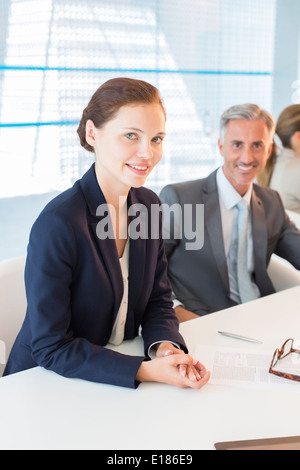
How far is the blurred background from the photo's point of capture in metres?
4.16

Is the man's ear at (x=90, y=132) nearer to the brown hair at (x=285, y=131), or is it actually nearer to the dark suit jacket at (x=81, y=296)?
the dark suit jacket at (x=81, y=296)

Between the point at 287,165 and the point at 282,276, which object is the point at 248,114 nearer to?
the point at 282,276

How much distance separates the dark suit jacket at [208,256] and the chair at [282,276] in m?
0.10

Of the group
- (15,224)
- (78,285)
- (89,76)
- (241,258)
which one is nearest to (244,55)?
(89,76)

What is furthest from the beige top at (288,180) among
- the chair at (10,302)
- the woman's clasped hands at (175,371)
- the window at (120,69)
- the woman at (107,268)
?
the woman's clasped hands at (175,371)

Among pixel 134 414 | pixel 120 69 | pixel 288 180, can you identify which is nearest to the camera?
pixel 134 414

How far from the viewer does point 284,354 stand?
60.3 inches

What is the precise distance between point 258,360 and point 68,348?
517mm

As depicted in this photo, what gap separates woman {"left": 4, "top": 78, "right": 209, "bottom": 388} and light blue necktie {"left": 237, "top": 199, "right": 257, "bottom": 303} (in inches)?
27.9

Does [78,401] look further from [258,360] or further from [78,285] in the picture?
[258,360]

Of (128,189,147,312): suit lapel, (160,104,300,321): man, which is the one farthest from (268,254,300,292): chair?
(128,189,147,312): suit lapel

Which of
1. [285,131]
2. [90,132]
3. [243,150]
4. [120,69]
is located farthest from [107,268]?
[120,69]

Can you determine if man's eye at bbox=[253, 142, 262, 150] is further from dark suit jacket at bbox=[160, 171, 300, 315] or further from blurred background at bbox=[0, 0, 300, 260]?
blurred background at bbox=[0, 0, 300, 260]

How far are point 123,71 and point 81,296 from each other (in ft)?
11.4
